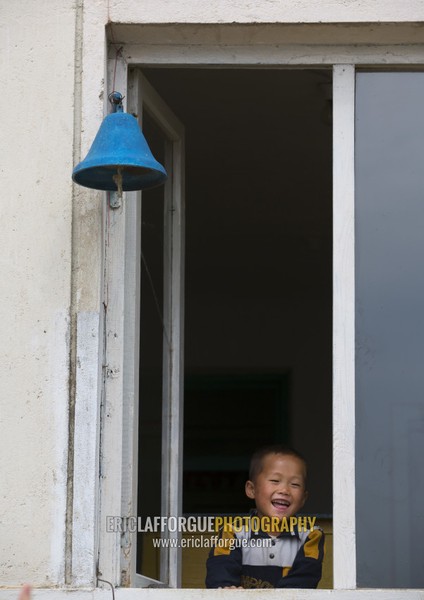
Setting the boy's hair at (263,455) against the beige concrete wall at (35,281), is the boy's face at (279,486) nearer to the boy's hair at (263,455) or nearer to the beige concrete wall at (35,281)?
the boy's hair at (263,455)

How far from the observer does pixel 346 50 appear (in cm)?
410

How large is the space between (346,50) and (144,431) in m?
1.51

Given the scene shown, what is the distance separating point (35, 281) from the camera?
3891mm

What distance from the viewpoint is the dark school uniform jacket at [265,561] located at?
4176mm

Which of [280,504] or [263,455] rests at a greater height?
[263,455]

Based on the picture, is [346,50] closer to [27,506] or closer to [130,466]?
[130,466]

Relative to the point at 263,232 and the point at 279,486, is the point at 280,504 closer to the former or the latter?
the point at 279,486

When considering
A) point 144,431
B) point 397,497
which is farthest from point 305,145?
point 397,497

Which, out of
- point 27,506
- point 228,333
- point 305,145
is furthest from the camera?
point 228,333

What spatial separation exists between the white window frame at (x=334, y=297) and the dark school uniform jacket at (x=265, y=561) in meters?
0.43

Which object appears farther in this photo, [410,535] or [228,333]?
[228,333]

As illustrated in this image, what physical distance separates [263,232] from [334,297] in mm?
4185

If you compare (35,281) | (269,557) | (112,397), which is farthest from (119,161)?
(269,557)

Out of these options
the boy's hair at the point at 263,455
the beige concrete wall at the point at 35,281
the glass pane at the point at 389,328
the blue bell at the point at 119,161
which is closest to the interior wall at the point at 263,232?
the beige concrete wall at the point at 35,281
